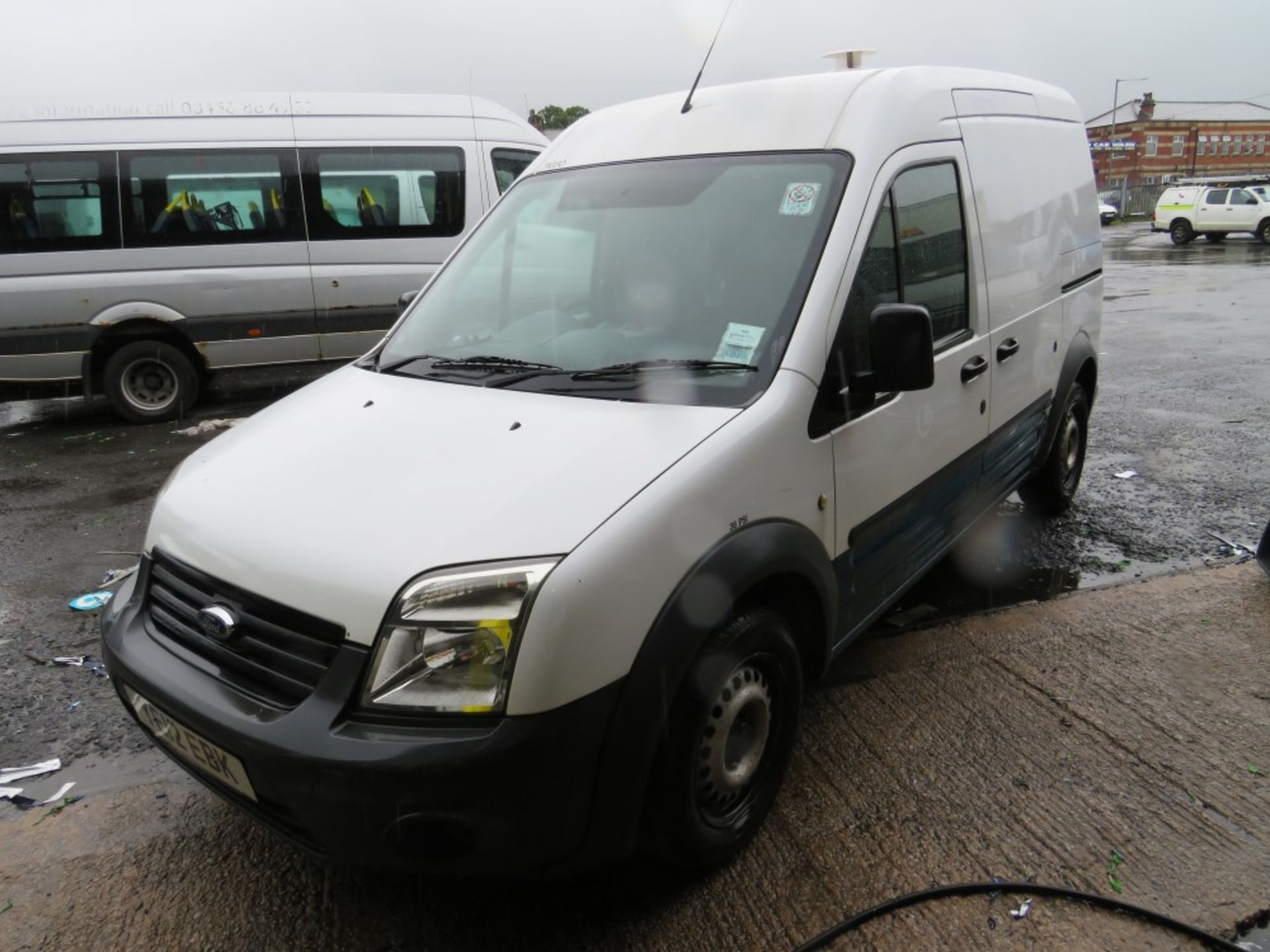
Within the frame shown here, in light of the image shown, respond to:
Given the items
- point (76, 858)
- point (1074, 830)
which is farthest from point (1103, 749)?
point (76, 858)

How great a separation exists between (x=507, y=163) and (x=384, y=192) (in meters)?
1.28

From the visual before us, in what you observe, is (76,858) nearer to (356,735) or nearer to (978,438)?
(356,735)

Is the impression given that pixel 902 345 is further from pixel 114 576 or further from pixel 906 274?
pixel 114 576

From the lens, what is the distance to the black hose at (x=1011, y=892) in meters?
2.23

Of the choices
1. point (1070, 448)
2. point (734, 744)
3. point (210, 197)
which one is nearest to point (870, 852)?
point (734, 744)

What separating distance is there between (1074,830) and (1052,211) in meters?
2.98

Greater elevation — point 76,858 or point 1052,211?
point 1052,211

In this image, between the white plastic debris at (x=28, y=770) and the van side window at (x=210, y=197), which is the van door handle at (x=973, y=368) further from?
the van side window at (x=210, y=197)

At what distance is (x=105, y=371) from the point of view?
7832 mm

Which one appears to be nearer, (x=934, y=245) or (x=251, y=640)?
(x=251, y=640)

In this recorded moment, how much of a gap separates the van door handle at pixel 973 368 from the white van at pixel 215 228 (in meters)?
6.10

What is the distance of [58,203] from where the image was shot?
750 cm

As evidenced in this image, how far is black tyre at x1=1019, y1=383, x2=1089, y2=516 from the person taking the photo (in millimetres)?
4930

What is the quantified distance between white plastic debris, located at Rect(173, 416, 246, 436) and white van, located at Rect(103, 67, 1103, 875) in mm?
5175
